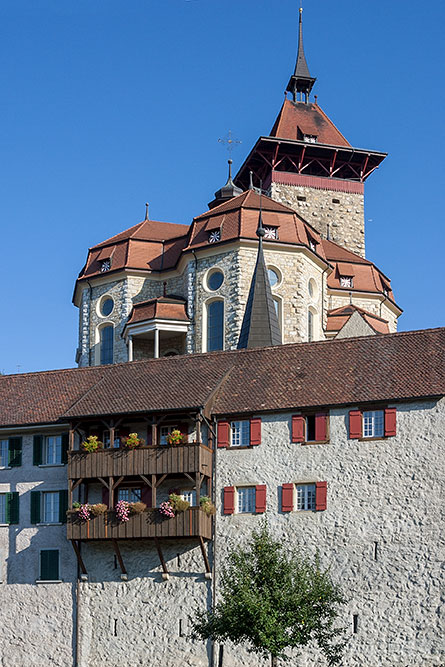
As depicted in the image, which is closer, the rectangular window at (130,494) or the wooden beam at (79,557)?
the wooden beam at (79,557)

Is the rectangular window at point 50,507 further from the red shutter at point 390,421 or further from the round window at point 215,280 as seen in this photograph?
the round window at point 215,280

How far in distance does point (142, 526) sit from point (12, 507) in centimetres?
597

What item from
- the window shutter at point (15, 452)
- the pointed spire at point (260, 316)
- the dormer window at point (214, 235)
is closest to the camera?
the window shutter at point (15, 452)

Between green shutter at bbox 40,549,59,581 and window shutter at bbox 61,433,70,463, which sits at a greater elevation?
window shutter at bbox 61,433,70,463

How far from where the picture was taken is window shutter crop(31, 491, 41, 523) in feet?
139

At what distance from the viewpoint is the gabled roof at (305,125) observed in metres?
76.6

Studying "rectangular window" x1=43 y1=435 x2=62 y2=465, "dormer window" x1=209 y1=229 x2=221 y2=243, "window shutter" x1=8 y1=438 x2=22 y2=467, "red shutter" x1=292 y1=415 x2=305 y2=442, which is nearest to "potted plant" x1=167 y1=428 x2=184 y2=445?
"red shutter" x1=292 y1=415 x2=305 y2=442

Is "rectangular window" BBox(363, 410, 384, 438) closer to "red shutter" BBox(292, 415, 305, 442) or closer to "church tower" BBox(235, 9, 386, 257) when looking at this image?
"red shutter" BBox(292, 415, 305, 442)

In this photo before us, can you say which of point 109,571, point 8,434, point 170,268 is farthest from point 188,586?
point 170,268

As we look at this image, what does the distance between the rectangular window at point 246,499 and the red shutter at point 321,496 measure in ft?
7.54

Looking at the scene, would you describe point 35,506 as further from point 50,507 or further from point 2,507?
point 2,507

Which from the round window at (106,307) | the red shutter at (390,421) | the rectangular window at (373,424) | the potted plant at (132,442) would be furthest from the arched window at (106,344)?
the red shutter at (390,421)

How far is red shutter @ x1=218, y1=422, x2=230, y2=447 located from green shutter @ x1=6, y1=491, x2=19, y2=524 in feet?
26.2

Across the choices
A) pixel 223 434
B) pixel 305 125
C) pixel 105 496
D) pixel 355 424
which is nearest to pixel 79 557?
pixel 105 496
